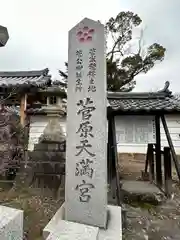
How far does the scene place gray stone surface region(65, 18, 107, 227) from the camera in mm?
3160

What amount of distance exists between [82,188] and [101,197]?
30 centimetres

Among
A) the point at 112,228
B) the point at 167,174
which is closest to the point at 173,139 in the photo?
the point at 167,174

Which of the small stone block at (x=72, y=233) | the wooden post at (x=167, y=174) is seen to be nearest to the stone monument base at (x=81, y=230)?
the small stone block at (x=72, y=233)

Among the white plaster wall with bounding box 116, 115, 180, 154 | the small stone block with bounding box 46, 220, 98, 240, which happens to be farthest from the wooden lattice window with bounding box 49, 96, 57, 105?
the white plaster wall with bounding box 116, 115, 180, 154

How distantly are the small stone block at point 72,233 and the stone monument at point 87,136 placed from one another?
80 cm

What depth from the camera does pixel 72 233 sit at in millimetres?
2064

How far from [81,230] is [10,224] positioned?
79 cm

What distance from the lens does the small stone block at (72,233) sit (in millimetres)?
1957

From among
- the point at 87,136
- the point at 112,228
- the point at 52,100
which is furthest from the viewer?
the point at 52,100

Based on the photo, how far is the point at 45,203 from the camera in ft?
16.6

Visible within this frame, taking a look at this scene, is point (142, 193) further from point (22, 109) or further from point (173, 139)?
point (173, 139)

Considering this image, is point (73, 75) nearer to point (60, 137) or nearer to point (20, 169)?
point (60, 137)

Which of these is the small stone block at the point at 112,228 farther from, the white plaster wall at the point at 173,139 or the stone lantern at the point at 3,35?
the white plaster wall at the point at 173,139

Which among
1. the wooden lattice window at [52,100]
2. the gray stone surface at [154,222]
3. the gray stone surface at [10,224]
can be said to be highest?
the wooden lattice window at [52,100]
